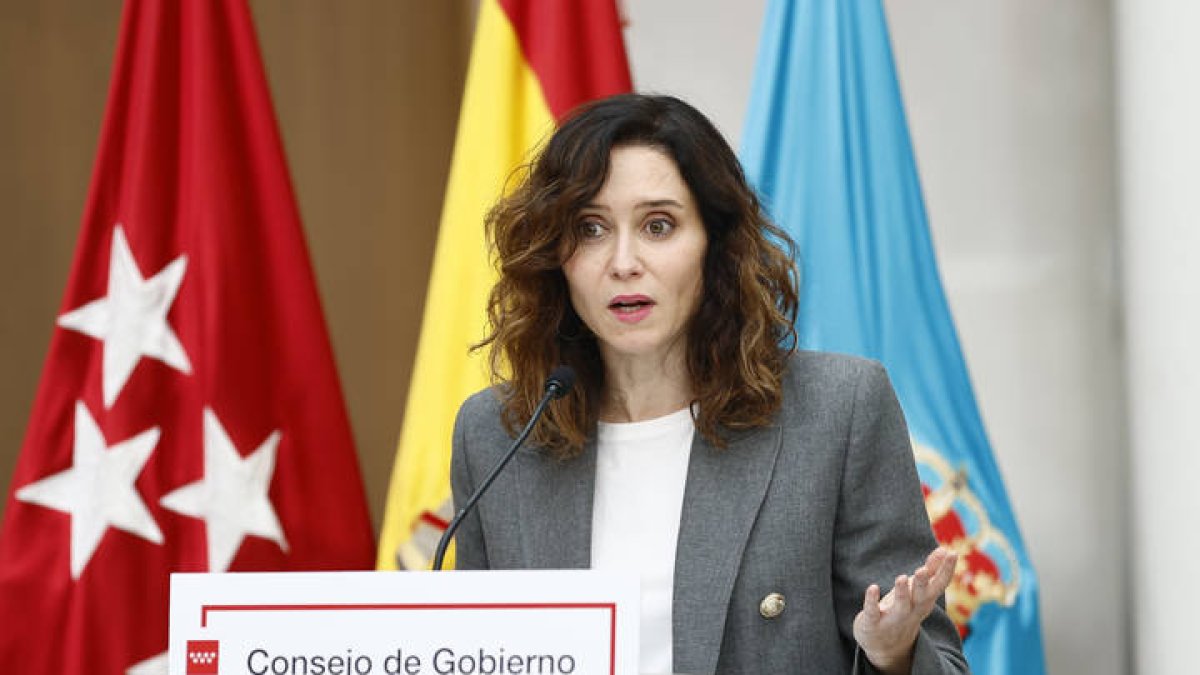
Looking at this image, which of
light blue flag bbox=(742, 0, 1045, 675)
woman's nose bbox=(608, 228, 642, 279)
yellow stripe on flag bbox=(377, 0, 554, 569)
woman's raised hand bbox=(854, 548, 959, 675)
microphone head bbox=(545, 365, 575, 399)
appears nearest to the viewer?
woman's raised hand bbox=(854, 548, 959, 675)

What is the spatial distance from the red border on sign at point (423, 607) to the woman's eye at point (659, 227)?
0.71 metres

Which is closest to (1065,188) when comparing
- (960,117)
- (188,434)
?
(960,117)

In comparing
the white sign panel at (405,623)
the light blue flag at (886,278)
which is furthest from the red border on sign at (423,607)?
the light blue flag at (886,278)

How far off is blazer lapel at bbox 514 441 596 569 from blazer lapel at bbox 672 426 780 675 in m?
0.14

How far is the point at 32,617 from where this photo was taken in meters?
2.51

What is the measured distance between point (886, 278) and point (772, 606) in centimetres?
104

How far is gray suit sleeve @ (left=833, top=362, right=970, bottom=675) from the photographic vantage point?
1.65m

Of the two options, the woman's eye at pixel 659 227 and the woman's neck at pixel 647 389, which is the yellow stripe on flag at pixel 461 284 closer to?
the woman's neck at pixel 647 389

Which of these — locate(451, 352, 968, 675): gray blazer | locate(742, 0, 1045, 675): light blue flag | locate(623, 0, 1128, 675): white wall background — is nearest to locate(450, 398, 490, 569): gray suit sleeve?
locate(451, 352, 968, 675): gray blazer

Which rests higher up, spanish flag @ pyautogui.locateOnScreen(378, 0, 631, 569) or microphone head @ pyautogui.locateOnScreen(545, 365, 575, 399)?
spanish flag @ pyautogui.locateOnScreen(378, 0, 631, 569)

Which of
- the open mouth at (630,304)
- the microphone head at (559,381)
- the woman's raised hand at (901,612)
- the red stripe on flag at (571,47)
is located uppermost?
the red stripe on flag at (571,47)

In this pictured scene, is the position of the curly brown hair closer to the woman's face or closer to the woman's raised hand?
the woman's face

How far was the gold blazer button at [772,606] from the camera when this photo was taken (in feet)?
5.38

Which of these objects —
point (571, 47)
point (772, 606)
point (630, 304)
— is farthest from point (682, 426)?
point (571, 47)
